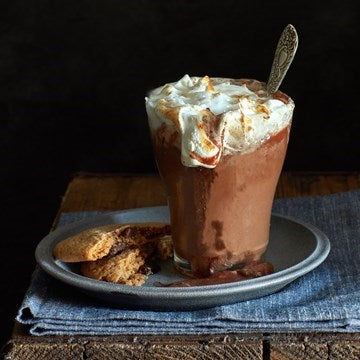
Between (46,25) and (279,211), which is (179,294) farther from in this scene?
(46,25)

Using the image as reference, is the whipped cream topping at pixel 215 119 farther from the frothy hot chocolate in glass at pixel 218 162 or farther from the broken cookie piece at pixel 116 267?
the broken cookie piece at pixel 116 267

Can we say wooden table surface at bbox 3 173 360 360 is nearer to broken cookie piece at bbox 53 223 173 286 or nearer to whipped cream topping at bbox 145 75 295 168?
broken cookie piece at bbox 53 223 173 286

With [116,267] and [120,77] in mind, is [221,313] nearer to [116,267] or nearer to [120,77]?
[116,267]

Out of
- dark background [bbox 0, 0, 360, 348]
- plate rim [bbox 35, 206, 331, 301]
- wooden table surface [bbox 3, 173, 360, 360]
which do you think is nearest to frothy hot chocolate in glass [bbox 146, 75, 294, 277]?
plate rim [bbox 35, 206, 331, 301]

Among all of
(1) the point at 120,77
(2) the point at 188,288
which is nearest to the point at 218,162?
(2) the point at 188,288

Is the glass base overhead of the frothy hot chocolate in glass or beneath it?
beneath

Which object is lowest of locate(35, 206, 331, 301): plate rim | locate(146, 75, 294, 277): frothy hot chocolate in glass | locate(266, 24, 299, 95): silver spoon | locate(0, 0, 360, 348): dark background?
locate(0, 0, 360, 348): dark background

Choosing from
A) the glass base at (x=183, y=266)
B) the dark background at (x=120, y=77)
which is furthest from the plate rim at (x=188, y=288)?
the dark background at (x=120, y=77)
